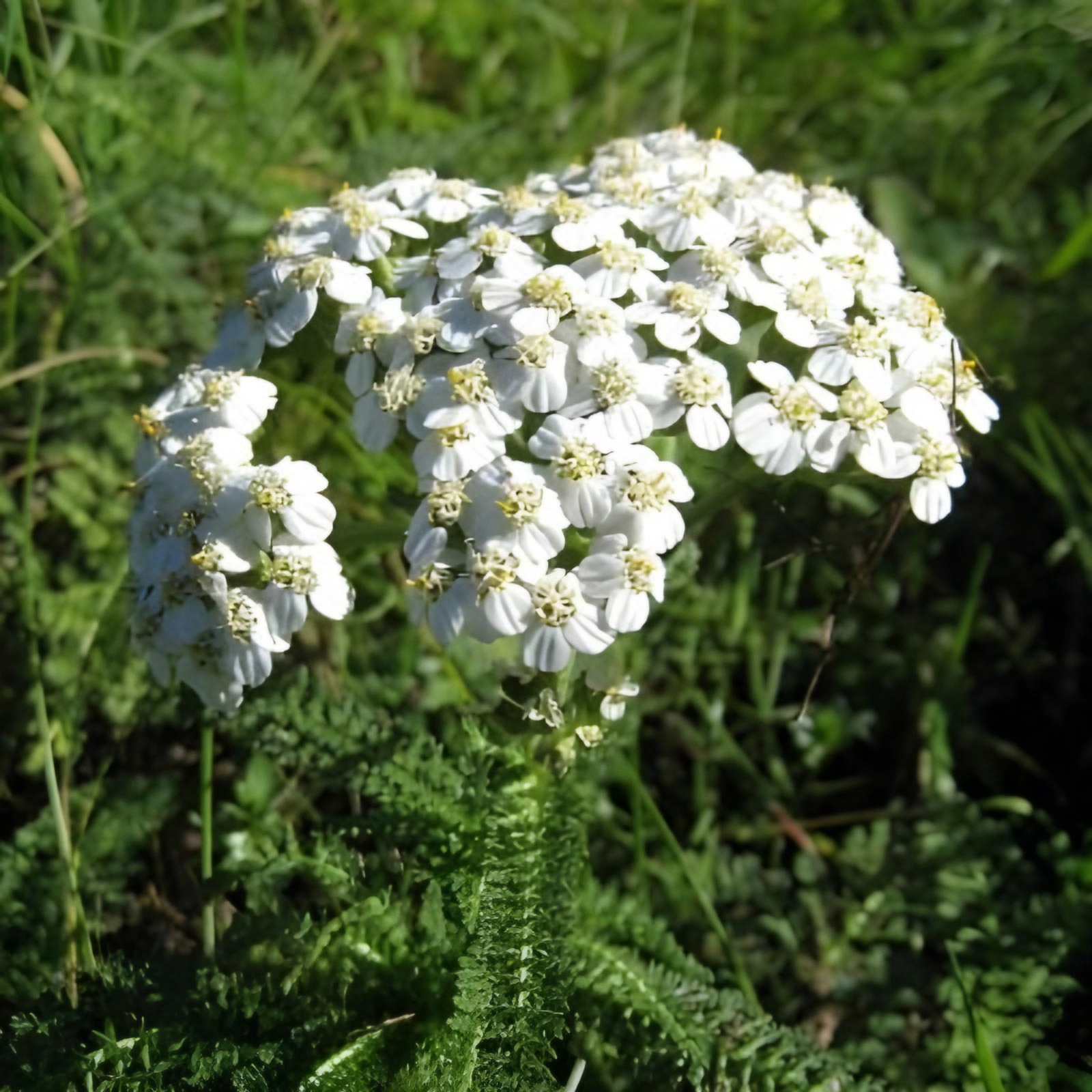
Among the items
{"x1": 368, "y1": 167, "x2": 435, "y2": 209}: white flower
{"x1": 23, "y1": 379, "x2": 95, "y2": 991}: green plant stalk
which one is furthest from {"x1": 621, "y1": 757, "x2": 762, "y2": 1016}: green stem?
{"x1": 368, "y1": 167, "x2": 435, "y2": 209}: white flower

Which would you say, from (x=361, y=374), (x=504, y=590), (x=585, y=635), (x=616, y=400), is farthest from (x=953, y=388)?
(x=361, y=374)

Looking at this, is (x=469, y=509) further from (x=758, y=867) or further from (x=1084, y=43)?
(x=1084, y=43)

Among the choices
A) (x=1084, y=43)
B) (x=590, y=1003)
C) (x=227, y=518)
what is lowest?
(x=590, y=1003)

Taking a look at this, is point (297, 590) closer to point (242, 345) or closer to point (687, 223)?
point (242, 345)

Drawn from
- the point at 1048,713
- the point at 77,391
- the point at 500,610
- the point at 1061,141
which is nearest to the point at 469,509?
the point at 500,610

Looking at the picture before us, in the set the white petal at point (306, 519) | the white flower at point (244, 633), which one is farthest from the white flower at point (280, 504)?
the white flower at point (244, 633)

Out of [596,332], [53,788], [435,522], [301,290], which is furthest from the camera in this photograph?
[53,788]
